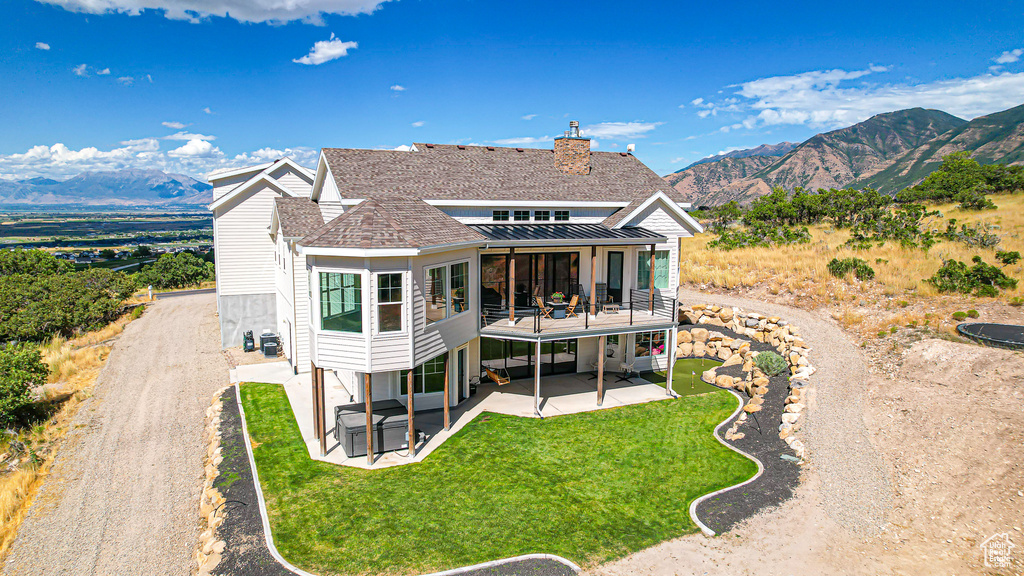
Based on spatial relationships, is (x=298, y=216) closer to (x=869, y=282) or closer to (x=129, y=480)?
(x=129, y=480)

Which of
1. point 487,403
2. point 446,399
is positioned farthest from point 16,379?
point 487,403

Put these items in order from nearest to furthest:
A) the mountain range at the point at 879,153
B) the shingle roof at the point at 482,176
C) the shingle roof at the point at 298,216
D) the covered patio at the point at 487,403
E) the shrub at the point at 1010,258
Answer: the covered patio at the point at 487,403 → the shingle roof at the point at 298,216 → the shingle roof at the point at 482,176 → the shrub at the point at 1010,258 → the mountain range at the point at 879,153

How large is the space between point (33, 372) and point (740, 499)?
20491 millimetres

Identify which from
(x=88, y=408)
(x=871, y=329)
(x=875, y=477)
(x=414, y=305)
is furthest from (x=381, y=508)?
(x=871, y=329)

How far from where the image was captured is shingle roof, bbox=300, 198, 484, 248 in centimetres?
1173

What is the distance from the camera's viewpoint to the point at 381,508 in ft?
34.4

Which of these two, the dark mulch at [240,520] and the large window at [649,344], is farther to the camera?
the large window at [649,344]

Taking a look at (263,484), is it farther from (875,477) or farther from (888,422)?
(888,422)

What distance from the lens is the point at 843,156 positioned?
182 meters

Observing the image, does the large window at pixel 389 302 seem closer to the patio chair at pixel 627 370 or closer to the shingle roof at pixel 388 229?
the shingle roof at pixel 388 229

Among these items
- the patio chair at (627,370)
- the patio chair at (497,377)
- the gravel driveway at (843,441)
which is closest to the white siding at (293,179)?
the patio chair at (497,377)

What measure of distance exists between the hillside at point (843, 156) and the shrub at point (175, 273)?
155m

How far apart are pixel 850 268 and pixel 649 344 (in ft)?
43.8

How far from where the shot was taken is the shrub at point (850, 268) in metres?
24.7
